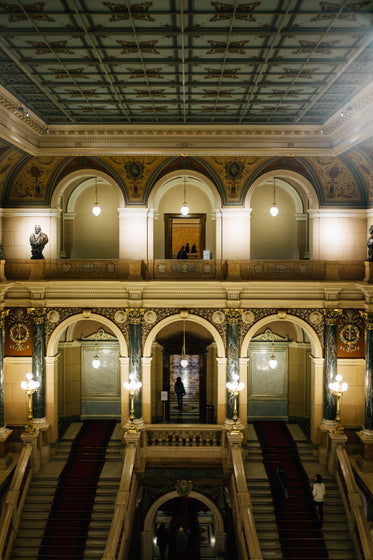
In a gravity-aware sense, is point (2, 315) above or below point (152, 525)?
above

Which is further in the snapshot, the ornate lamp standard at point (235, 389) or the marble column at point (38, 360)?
the marble column at point (38, 360)

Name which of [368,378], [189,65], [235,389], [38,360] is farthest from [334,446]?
[189,65]

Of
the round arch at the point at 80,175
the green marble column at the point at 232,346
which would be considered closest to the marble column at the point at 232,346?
the green marble column at the point at 232,346

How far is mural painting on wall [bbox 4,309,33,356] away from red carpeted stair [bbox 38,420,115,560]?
357 cm

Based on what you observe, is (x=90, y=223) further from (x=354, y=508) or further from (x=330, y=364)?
(x=354, y=508)

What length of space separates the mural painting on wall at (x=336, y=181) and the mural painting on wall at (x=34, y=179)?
8.29m

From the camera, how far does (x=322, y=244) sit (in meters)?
17.0

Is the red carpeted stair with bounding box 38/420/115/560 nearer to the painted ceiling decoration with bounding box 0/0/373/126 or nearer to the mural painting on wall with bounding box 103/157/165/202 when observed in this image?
the mural painting on wall with bounding box 103/157/165/202

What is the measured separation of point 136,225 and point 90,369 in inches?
242

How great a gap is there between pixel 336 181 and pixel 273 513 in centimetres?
1015

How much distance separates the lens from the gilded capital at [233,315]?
16.5 meters

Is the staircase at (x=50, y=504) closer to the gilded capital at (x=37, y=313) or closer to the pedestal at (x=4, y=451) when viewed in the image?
the pedestal at (x=4, y=451)

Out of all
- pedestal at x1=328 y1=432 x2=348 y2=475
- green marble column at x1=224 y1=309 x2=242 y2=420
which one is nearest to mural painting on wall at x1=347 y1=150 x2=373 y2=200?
green marble column at x1=224 y1=309 x2=242 y2=420

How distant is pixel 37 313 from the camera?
54.1ft
